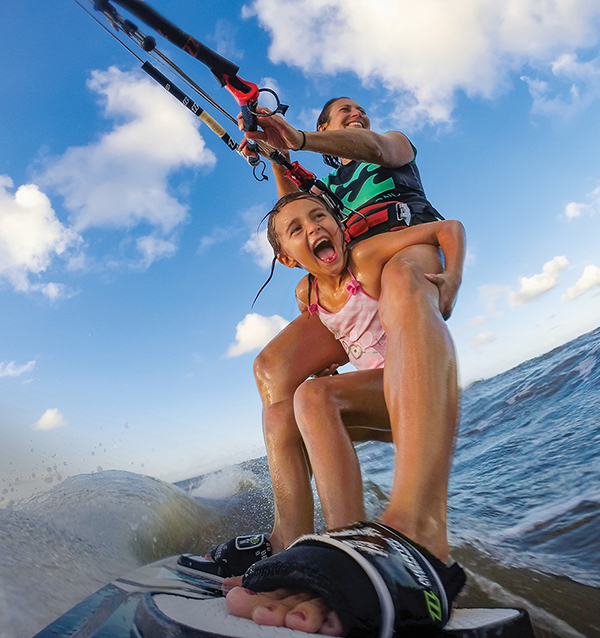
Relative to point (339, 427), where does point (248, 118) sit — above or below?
above

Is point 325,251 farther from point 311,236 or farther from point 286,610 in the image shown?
point 286,610

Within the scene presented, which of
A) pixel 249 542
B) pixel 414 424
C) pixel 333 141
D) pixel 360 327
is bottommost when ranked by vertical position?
pixel 249 542

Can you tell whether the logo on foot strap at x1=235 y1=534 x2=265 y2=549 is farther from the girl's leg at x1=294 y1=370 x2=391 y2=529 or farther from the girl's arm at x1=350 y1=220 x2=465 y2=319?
the girl's arm at x1=350 y1=220 x2=465 y2=319

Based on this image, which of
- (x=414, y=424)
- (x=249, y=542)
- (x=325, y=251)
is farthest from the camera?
(x=325, y=251)

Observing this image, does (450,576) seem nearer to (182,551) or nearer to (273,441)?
(273,441)

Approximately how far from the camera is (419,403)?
95 centimetres

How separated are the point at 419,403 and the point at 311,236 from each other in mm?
874

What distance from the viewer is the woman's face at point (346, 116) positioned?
2244 millimetres

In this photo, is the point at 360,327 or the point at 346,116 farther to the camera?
the point at 346,116

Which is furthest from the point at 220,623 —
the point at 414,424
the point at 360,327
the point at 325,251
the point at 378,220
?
the point at 378,220

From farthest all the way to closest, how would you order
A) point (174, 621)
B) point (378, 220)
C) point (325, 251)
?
point (378, 220) → point (325, 251) → point (174, 621)

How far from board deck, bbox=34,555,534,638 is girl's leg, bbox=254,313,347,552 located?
1.90ft

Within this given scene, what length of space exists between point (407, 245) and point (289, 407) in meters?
0.71

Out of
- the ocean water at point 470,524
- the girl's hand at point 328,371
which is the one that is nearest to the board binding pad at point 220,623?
the ocean water at point 470,524
